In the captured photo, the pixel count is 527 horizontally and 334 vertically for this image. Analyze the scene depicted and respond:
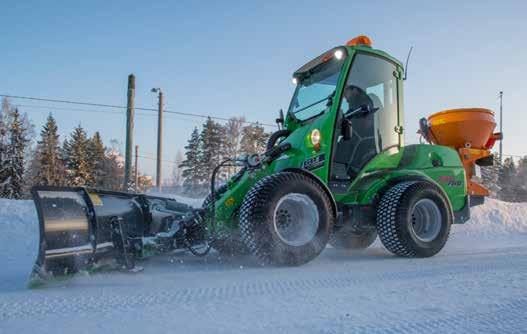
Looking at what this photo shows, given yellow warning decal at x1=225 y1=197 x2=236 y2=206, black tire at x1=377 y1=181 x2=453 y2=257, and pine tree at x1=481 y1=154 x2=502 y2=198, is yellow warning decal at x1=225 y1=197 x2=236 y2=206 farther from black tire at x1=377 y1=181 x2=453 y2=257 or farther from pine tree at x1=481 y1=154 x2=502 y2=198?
pine tree at x1=481 y1=154 x2=502 y2=198

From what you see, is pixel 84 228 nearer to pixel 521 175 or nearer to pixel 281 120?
pixel 281 120

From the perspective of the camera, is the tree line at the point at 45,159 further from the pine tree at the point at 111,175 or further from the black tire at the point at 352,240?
the black tire at the point at 352,240

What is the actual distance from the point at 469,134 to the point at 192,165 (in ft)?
121

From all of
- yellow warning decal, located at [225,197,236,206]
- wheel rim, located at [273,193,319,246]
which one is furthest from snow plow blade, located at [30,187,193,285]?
wheel rim, located at [273,193,319,246]

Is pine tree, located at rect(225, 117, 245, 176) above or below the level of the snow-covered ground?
above

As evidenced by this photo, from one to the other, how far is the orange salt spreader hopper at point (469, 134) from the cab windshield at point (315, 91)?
2209mm

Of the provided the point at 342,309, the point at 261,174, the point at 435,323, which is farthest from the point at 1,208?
the point at 435,323

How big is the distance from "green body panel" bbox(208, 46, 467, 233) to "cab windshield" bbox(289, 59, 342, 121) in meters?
0.13

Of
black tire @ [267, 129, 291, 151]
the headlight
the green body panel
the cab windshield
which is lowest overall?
the green body panel

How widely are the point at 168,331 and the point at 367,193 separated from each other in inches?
129

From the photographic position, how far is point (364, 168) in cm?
478

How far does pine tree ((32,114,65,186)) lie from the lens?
3375 cm

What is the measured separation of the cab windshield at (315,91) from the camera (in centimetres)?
472

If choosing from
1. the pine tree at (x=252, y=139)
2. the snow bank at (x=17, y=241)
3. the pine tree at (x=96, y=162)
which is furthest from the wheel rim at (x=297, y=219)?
the pine tree at (x=96, y=162)
